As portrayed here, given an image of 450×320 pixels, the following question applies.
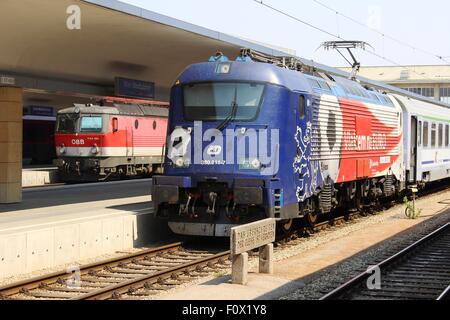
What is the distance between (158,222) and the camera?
1360 cm

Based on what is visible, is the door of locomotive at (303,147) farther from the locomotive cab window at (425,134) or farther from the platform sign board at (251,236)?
the locomotive cab window at (425,134)

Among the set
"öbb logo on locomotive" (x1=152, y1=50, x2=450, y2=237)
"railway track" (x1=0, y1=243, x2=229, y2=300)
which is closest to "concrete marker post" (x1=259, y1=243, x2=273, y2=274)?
"railway track" (x1=0, y1=243, x2=229, y2=300)

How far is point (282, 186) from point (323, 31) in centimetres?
1144

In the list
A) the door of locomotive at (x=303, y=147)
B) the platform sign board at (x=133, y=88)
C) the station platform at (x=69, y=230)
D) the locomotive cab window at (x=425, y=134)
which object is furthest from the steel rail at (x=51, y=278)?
the locomotive cab window at (x=425, y=134)

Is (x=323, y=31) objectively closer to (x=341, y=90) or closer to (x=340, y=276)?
(x=341, y=90)

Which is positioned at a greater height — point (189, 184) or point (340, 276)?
point (189, 184)

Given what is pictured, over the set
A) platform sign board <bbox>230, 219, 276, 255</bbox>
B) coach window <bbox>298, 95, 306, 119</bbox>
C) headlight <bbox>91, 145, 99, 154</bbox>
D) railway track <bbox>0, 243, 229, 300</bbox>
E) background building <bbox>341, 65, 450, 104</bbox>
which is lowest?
railway track <bbox>0, 243, 229, 300</bbox>

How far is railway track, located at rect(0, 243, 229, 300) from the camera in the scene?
8.62 metres

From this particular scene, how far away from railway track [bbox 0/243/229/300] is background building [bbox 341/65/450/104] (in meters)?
75.5

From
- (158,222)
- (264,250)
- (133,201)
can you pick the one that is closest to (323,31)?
(133,201)

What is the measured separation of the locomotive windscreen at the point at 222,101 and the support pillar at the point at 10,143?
19.4ft

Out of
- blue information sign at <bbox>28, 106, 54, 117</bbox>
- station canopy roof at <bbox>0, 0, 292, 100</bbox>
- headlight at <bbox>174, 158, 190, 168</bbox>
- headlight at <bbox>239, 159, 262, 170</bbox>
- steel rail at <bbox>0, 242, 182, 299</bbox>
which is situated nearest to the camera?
steel rail at <bbox>0, 242, 182, 299</bbox>

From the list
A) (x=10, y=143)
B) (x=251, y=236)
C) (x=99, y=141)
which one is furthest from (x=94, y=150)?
(x=251, y=236)

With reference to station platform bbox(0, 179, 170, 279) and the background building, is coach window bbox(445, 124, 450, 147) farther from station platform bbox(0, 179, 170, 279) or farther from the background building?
the background building
